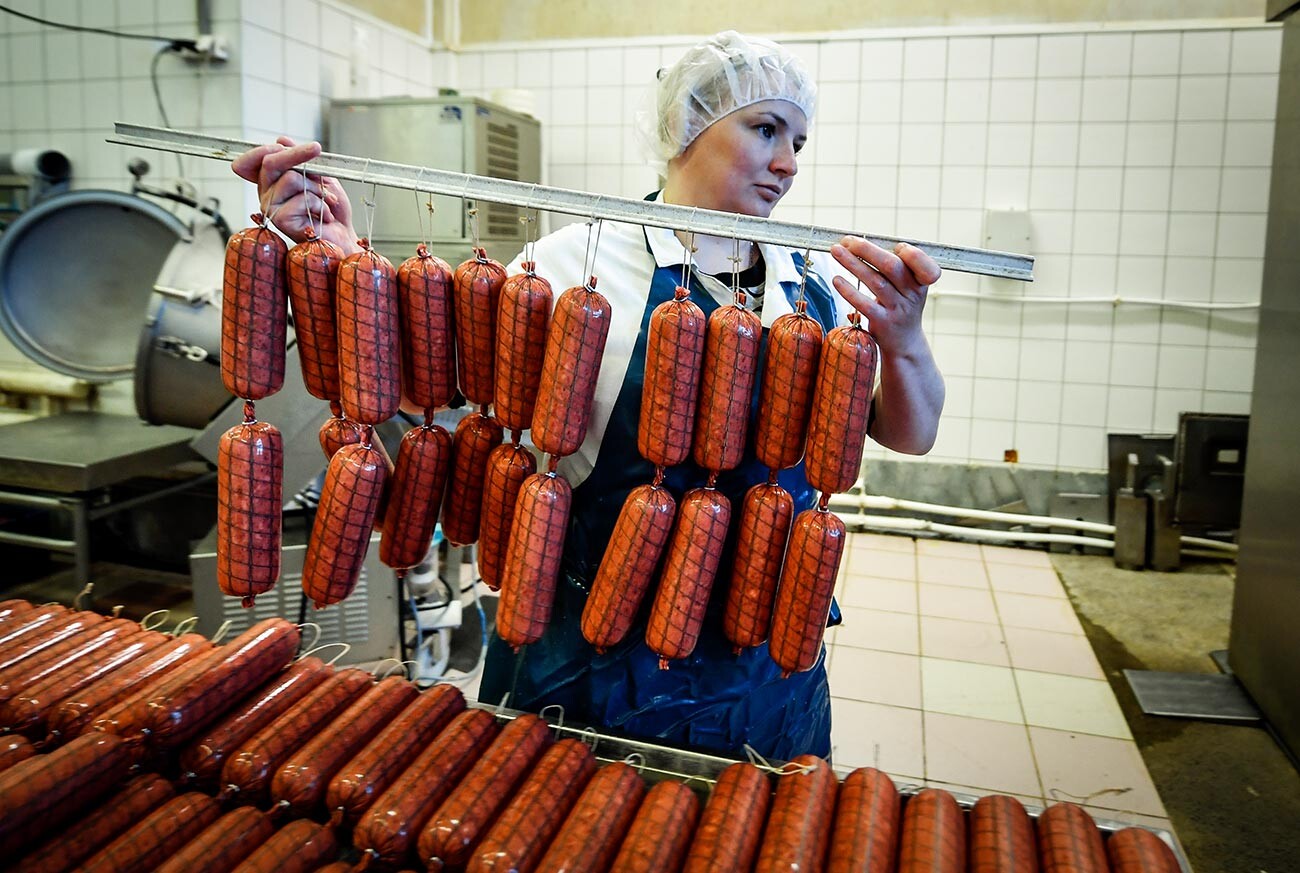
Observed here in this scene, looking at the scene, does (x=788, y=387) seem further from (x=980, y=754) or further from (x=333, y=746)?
(x=980, y=754)

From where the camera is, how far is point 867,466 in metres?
5.16

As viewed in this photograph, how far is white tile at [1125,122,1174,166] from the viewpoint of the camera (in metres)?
4.52

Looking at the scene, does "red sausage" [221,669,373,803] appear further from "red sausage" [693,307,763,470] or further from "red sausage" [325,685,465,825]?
"red sausage" [693,307,763,470]

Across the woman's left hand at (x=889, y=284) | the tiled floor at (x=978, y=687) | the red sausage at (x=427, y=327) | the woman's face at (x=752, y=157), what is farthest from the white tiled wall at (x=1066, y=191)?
the red sausage at (x=427, y=327)

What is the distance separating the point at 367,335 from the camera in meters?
1.28

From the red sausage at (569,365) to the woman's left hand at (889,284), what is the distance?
1.13 feet

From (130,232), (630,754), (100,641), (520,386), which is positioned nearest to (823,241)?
(520,386)

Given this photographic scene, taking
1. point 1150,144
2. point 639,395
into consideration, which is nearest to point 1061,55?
point 1150,144

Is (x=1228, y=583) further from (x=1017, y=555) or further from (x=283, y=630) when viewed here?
(x=283, y=630)

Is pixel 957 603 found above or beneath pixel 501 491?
beneath

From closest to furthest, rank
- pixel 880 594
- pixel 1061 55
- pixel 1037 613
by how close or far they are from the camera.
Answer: pixel 1037 613, pixel 880 594, pixel 1061 55

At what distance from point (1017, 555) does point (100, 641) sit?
4.51m

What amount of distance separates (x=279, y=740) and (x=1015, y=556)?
442 centimetres

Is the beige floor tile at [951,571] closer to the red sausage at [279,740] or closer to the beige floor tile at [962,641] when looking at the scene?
the beige floor tile at [962,641]
